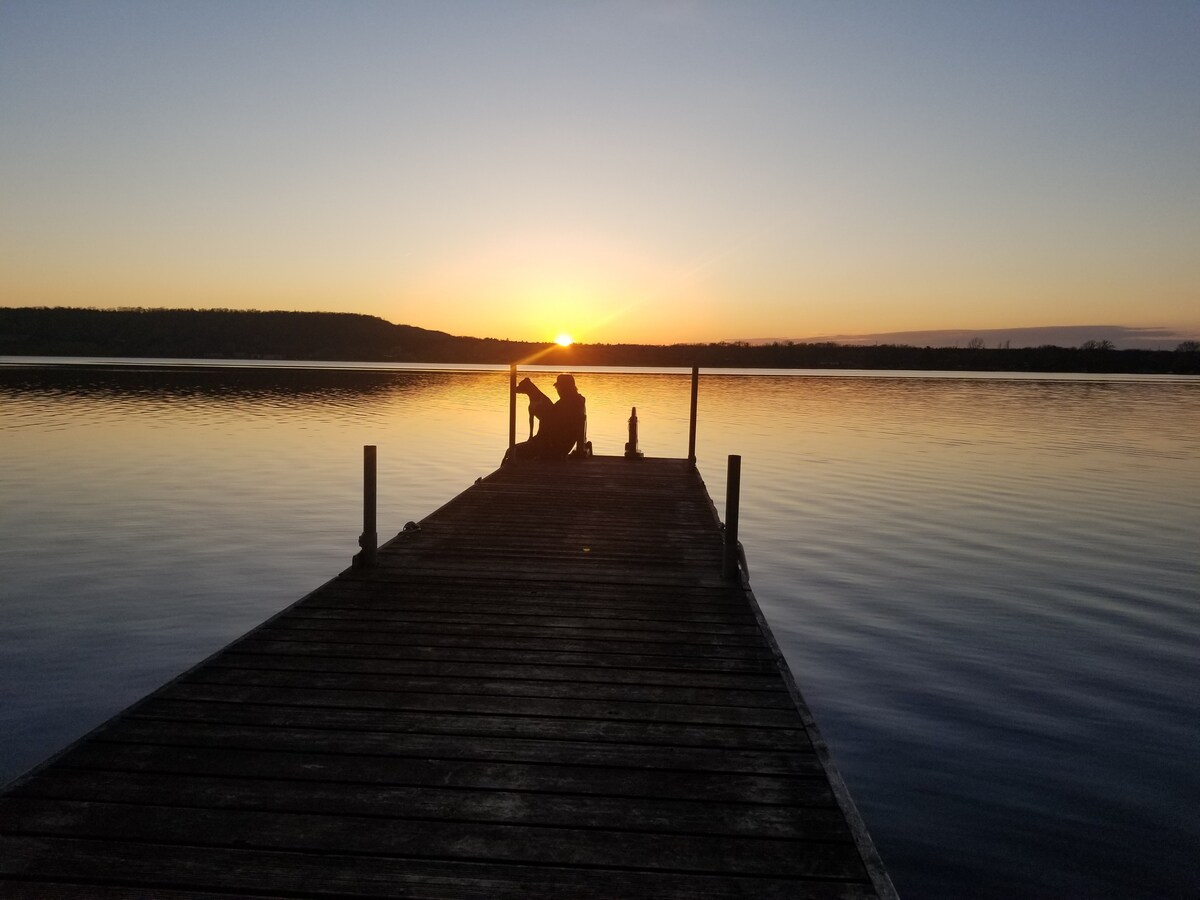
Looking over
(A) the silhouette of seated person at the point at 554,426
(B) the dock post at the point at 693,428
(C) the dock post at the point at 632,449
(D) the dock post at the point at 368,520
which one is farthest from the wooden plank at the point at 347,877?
(C) the dock post at the point at 632,449

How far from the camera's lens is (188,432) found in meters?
35.5

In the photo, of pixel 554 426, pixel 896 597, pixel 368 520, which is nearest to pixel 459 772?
pixel 368 520

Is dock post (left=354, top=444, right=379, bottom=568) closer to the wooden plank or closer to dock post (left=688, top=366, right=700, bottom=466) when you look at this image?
the wooden plank

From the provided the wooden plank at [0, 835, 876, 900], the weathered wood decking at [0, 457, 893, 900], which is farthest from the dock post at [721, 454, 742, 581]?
the wooden plank at [0, 835, 876, 900]

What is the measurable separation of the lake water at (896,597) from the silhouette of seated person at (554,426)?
148 inches

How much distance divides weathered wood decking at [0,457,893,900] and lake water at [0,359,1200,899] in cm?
222

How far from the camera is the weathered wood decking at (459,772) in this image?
3.76 meters

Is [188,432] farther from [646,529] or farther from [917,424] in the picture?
[917,424]

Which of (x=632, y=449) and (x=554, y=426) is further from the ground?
(x=554, y=426)

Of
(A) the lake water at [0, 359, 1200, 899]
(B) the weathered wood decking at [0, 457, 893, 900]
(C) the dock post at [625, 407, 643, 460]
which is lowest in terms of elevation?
(A) the lake water at [0, 359, 1200, 899]

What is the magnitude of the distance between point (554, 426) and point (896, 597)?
9067 mm

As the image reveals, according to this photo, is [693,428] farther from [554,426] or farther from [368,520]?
[368,520]

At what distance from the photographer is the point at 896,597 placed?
13242mm

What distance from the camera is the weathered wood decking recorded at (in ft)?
12.3
